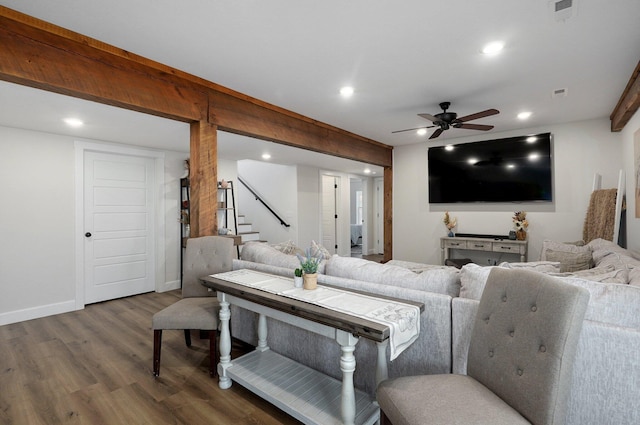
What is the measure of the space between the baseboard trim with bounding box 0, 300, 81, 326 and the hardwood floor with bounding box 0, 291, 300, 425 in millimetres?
167

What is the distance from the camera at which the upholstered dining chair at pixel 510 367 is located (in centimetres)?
110

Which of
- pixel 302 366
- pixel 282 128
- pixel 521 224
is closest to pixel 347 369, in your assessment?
pixel 302 366

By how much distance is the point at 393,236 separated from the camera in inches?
241

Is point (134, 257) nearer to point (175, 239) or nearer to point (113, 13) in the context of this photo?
point (175, 239)

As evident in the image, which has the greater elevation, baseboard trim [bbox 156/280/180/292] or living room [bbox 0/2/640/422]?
living room [bbox 0/2/640/422]

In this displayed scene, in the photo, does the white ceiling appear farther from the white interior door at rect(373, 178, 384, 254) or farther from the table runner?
the white interior door at rect(373, 178, 384, 254)

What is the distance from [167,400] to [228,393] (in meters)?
0.38

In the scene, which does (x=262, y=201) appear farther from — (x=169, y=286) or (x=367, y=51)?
(x=367, y=51)

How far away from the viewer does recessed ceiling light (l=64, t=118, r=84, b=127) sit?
3483mm

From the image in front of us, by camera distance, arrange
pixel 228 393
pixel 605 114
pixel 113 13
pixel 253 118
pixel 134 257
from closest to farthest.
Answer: pixel 113 13
pixel 228 393
pixel 253 118
pixel 605 114
pixel 134 257

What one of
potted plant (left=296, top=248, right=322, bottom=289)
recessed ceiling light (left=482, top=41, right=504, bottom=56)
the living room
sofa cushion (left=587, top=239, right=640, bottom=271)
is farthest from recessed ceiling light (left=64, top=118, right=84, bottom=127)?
sofa cushion (left=587, top=239, right=640, bottom=271)

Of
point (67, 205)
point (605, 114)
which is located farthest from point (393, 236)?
point (67, 205)

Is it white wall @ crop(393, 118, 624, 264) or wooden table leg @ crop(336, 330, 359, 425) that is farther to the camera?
white wall @ crop(393, 118, 624, 264)

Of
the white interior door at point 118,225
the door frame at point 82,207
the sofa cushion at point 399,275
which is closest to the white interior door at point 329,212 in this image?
the door frame at point 82,207
